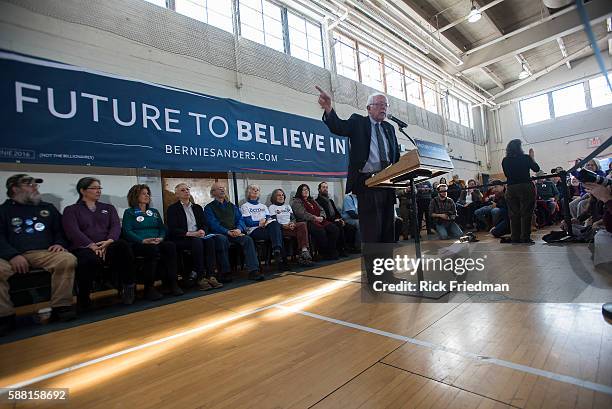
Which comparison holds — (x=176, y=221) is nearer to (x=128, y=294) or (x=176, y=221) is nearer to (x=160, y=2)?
(x=128, y=294)

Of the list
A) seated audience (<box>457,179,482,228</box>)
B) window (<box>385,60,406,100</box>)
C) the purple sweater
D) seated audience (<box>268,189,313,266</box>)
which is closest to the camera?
the purple sweater

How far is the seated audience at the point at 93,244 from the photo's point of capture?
217cm

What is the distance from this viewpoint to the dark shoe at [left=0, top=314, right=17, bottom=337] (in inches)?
69.0

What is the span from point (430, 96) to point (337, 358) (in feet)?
30.8

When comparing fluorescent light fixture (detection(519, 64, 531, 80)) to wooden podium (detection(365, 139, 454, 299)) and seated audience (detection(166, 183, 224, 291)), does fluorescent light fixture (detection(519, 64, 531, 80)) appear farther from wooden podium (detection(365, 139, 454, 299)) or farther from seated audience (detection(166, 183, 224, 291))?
seated audience (detection(166, 183, 224, 291))

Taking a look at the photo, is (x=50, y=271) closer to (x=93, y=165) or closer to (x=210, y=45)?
(x=93, y=165)

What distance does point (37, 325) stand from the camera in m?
1.89

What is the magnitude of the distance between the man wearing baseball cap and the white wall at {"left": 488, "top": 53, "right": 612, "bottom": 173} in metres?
13.1

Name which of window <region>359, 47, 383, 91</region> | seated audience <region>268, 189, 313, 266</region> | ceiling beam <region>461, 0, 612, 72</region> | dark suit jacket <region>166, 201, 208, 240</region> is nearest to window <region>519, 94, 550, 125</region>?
ceiling beam <region>461, 0, 612, 72</region>

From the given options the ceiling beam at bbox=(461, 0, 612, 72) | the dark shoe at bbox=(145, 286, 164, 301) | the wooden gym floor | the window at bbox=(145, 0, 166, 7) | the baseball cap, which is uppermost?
the ceiling beam at bbox=(461, 0, 612, 72)

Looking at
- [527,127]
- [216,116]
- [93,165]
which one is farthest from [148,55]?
[527,127]

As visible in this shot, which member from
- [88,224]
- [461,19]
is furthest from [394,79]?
[88,224]

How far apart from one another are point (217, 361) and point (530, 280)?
1.95 metres

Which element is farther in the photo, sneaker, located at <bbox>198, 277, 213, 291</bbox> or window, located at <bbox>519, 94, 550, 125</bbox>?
window, located at <bbox>519, 94, 550, 125</bbox>
